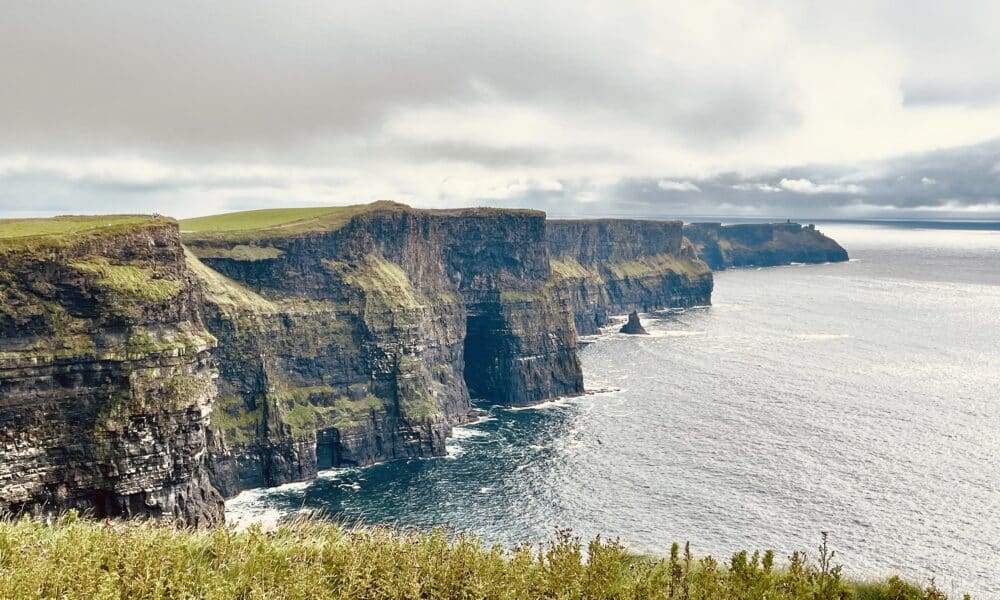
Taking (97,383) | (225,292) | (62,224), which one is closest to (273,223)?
(225,292)

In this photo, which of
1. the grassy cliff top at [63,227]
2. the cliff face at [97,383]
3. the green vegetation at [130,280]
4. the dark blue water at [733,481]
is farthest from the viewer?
the dark blue water at [733,481]

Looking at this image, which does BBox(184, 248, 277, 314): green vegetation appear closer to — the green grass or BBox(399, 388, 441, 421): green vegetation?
the green grass

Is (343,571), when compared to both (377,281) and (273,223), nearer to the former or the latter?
(377,281)

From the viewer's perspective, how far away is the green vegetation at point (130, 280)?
9675 cm

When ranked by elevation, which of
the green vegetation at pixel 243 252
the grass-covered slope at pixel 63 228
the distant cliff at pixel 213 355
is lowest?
the distant cliff at pixel 213 355

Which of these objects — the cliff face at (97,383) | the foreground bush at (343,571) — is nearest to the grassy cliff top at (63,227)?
the cliff face at (97,383)

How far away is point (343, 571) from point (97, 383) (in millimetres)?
68803

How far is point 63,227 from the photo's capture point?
347 ft

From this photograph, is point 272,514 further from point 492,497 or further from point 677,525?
point 677,525

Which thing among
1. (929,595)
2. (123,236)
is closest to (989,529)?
(929,595)

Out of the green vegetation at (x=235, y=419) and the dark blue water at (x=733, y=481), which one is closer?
the dark blue water at (x=733, y=481)

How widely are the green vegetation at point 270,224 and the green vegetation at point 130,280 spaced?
50893mm

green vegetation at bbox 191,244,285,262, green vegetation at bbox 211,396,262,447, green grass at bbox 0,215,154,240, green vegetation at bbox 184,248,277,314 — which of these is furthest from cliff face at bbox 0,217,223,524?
green vegetation at bbox 191,244,285,262

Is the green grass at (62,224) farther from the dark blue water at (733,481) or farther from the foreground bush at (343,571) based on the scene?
the foreground bush at (343,571)
